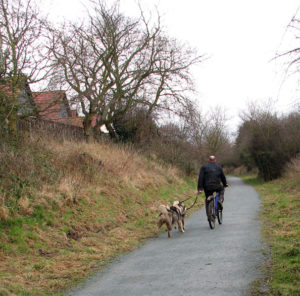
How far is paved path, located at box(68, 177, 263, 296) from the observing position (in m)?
5.02

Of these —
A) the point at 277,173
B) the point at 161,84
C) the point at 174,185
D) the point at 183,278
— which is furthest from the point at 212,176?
the point at 277,173

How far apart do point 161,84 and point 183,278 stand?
60.7 ft

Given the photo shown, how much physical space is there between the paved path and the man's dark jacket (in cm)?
140

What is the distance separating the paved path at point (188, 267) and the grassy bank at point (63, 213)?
56cm

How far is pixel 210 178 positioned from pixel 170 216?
173 centimetres

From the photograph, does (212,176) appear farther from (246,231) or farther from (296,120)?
(296,120)

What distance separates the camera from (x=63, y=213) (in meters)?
10.2

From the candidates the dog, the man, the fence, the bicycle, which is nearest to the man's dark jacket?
the man

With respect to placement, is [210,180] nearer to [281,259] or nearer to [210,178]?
[210,178]

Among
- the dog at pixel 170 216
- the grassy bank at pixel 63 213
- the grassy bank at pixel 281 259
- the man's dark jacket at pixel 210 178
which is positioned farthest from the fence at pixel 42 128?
the grassy bank at pixel 281 259

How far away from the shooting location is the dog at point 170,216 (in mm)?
9445

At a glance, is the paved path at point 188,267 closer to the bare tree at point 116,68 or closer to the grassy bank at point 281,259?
the grassy bank at point 281,259

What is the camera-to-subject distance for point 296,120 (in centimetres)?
3391

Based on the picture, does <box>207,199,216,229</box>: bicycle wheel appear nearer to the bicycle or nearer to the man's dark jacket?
the bicycle
